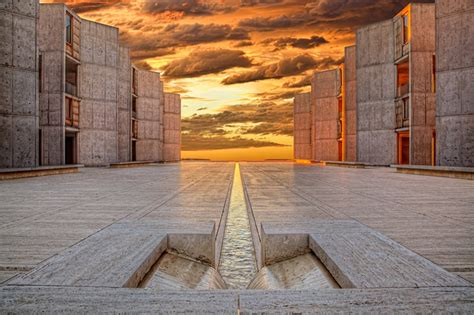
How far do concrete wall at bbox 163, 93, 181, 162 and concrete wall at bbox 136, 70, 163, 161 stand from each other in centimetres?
783

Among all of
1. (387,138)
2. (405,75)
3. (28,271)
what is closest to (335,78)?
(405,75)

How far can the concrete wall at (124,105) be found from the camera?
37.6 meters

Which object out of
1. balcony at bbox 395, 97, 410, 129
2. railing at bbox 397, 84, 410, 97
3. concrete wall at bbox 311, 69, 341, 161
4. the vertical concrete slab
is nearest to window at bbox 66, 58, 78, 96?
the vertical concrete slab

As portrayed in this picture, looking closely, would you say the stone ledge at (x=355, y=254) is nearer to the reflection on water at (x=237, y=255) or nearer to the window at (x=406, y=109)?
the reflection on water at (x=237, y=255)

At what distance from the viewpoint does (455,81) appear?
65.4ft

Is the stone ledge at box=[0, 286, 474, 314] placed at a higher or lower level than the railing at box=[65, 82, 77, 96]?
lower

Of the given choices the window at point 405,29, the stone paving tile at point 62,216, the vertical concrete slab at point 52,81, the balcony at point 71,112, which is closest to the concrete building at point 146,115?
the balcony at point 71,112

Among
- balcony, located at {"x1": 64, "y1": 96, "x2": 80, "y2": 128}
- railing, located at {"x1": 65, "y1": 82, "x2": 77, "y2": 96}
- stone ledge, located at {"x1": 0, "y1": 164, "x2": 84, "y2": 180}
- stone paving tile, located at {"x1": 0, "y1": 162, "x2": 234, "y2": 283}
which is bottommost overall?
stone paving tile, located at {"x1": 0, "y1": 162, "x2": 234, "y2": 283}

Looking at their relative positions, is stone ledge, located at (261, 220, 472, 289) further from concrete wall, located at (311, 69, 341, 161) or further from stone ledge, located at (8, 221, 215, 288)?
concrete wall, located at (311, 69, 341, 161)

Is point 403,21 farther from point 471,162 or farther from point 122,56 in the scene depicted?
point 122,56

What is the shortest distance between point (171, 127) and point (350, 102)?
25.5 m

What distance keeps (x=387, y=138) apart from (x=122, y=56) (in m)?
24.7

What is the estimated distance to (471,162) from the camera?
65.0 feet

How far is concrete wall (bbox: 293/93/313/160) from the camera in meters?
54.6
